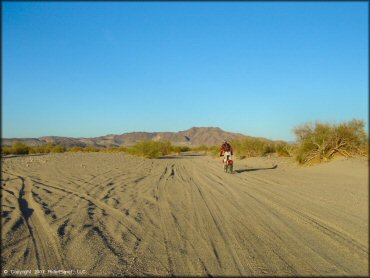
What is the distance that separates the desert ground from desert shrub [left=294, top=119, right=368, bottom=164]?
965cm

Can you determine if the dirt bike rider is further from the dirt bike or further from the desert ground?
the desert ground

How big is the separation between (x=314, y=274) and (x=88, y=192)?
9644 mm

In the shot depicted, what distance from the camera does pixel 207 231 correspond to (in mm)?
7707

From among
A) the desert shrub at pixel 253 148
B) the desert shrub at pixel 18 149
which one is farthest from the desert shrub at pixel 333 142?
the desert shrub at pixel 18 149

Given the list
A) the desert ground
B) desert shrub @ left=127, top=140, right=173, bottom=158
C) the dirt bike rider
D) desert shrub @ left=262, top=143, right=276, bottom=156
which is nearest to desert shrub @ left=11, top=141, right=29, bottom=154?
desert shrub @ left=127, top=140, right=173, bottom=158

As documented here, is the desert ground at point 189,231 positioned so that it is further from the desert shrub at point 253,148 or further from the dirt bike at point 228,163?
the desert shrub at point 253,148

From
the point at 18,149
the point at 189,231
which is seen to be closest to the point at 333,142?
the point at 189,231

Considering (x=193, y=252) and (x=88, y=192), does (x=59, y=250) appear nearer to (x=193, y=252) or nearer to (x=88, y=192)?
(x=193, y=252)

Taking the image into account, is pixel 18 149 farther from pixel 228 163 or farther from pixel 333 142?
pixel 333 142

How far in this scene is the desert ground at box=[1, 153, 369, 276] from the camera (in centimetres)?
569

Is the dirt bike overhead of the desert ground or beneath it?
overhead

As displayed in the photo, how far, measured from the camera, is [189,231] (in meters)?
7.75

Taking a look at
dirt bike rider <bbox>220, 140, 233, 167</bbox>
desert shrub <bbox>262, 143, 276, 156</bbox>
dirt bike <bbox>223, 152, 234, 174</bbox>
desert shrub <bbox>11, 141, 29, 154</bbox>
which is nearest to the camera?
dirt bike <bbox>223, 152, 234, 174</bbox>

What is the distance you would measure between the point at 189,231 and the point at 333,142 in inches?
686
